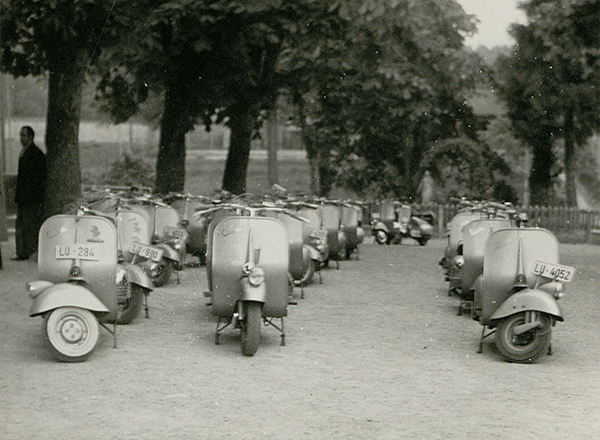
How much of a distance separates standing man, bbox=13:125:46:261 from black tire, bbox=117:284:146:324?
581cm

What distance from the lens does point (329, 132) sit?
29547 mm

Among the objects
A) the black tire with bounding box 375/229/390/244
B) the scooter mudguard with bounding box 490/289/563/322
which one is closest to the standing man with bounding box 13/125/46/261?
the scooter mudguard with bounding box 490/289/563/322

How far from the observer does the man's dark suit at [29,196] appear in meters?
14.3

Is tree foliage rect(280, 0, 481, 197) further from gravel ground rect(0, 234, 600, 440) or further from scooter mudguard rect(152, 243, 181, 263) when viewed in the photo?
gravel ground rect(0, 234, 600, 440)

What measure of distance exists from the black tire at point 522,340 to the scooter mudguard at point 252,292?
68.6 inches

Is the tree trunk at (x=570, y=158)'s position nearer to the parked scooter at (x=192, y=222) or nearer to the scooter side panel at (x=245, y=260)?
the parked scooter at (x=192, y=222)

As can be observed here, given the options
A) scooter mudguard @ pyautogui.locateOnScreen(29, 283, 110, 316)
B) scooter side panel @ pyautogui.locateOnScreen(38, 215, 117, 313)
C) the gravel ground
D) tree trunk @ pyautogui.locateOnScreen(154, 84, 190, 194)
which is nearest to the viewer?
the gravel ground

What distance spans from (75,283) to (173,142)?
1132 cm

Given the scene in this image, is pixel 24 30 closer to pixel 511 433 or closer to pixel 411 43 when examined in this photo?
pixel 411 43

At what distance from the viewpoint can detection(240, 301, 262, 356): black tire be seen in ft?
24.5

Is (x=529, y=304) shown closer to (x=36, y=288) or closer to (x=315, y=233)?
(x=36, y=288)

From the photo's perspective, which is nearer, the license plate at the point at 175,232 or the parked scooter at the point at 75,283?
the parked scooter at the point at 75,283

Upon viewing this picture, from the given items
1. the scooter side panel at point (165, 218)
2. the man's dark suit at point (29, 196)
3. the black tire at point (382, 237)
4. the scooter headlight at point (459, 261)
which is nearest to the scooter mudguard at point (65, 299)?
the scooter headlight at point (459, 261)

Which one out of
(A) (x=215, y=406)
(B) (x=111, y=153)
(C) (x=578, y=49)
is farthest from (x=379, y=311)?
(B) (x=111, y=153)
